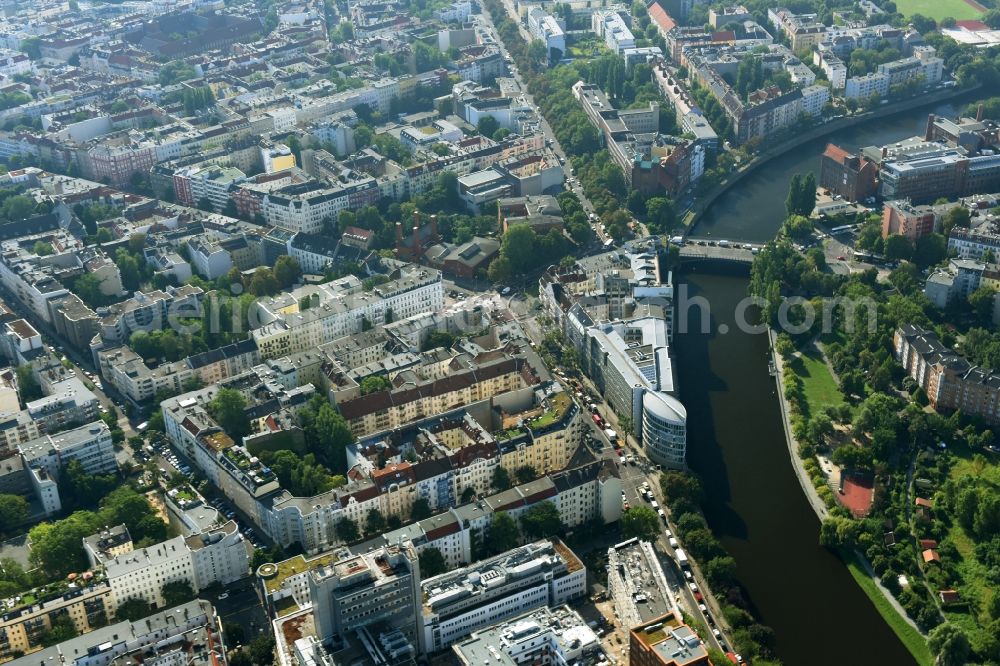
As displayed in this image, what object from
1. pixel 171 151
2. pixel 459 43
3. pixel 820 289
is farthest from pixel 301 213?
pixel 459 43

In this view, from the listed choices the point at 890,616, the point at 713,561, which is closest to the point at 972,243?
the point at 890,616

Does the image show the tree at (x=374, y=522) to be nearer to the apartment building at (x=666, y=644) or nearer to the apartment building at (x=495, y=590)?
the apartment building at (x=495, y=590)

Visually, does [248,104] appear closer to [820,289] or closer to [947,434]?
[820,289]

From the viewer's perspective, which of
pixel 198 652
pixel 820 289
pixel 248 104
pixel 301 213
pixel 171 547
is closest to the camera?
pixel 198 652

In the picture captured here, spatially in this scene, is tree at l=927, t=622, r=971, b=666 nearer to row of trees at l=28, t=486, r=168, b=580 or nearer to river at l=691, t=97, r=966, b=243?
row of trees at l=28, t=486, r=168, b=580

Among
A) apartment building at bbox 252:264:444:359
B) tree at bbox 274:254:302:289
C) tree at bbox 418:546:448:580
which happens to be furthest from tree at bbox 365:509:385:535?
tree at bbox 274:254:302:289

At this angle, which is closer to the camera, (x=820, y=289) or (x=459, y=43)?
(x=820, y=289)
